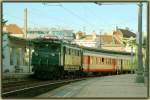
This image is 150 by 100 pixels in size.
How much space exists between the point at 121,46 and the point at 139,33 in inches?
720

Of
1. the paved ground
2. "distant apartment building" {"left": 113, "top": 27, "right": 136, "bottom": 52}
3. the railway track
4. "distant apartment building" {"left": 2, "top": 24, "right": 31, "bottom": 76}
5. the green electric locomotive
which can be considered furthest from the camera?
"distant apartment building" {"left": 2, "top": 24, "right": 31, "bottom": 76}

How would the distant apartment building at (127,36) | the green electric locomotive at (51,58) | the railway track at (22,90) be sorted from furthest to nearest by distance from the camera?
the green electric locomotive at (51,58), the distant apartment building at (127,36), the railway track at (22,90)

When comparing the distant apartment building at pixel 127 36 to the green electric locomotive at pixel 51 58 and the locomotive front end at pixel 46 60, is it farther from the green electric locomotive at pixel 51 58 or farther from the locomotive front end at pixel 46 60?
the locomotive front end at pixel 46 60

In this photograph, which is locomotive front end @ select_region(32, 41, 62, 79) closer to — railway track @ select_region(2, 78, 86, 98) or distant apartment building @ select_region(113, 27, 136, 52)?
distant apartment building @ select_region(113, 27, 136, 52)

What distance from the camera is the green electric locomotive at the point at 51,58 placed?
27609 mm

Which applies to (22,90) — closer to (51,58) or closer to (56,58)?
(56,58)

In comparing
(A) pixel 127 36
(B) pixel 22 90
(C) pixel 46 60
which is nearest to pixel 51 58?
(C) pixel 46 60

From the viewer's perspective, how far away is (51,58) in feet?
92.4

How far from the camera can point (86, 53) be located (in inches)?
1298

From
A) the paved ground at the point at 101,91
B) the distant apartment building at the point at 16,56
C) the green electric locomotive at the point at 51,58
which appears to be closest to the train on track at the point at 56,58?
the green electric locomotive at the point at 51,58

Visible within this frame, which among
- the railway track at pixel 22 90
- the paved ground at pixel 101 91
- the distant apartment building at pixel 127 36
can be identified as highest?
the distant apartment building at pixel 127 36

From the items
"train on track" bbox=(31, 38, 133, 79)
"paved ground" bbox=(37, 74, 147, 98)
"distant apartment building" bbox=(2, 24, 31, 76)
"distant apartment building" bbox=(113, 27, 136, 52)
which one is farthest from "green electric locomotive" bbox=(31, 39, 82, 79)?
"paved ground" bbox=(37, 74, 147, 98)

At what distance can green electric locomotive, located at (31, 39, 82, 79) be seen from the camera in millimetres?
27609

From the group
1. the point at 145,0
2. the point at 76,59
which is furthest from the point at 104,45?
the point at 145,0
